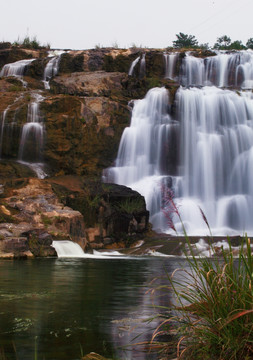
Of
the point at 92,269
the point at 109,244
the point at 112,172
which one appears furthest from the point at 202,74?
the point at 92,269

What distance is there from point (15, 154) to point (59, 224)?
9348 mm

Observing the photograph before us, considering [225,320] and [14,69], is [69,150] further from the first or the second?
[225,320]

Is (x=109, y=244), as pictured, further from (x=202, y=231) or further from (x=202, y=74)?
(x=202, y=74)

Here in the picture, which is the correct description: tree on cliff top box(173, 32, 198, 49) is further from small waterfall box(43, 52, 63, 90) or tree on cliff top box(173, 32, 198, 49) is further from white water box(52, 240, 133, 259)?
white water box(52, 240, 133, 259)

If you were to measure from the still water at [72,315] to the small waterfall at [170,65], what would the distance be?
97.9 feet

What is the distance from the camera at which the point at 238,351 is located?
347cm

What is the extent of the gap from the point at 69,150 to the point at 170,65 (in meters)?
14.6

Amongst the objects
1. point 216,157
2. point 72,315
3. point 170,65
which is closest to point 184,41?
point 170,65

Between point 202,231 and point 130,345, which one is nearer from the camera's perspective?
point 130,345

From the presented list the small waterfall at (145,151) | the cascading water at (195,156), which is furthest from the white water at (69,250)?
the small waterfall at (145,151)

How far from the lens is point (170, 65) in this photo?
38.8 meters

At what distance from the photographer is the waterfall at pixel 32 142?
2733 cm

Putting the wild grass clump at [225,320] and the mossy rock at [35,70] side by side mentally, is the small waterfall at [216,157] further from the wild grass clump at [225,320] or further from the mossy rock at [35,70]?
the wild grass clump at [225,320]

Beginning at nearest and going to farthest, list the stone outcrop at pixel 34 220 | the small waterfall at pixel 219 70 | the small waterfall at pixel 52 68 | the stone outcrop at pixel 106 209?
1. the stone outcrop at pixel 34 220
2. the stone outcrop at pixel 106 209
3. the small waterfall at pixel 219 70
4. the small waterfall at pixel 52 68
